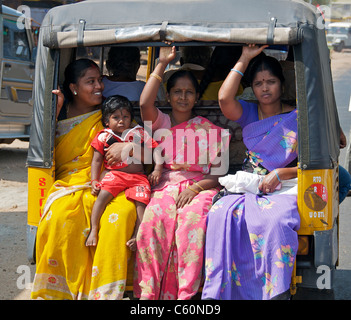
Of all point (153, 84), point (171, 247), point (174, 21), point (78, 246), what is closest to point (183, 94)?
point (153, 84)

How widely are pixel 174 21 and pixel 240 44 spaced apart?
1.37ft

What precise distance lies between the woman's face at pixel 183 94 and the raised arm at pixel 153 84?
0.65 ft

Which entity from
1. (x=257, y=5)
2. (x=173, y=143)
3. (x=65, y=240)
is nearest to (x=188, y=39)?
(x=257, y=5)

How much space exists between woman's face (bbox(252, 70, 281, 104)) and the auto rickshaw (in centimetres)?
29

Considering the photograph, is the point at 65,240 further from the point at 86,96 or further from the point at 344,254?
the point at 344,254

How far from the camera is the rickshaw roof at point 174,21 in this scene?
3277 millimetres

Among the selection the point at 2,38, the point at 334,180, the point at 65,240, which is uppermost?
the point at 2,38

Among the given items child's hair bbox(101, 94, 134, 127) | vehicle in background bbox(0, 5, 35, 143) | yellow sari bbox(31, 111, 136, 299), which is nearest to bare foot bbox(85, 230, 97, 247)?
yellow sari bbox(31, 111, 136, 299)

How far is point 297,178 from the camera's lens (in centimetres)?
343

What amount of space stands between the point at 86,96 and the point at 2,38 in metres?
5.61

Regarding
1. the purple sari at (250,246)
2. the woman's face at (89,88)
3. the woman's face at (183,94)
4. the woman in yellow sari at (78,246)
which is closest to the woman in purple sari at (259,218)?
the purple sari at (250,246)

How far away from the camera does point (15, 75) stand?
9.45m

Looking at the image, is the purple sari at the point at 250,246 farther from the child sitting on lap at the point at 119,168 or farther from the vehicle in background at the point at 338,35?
the vehicle in background at the point at 338,35
